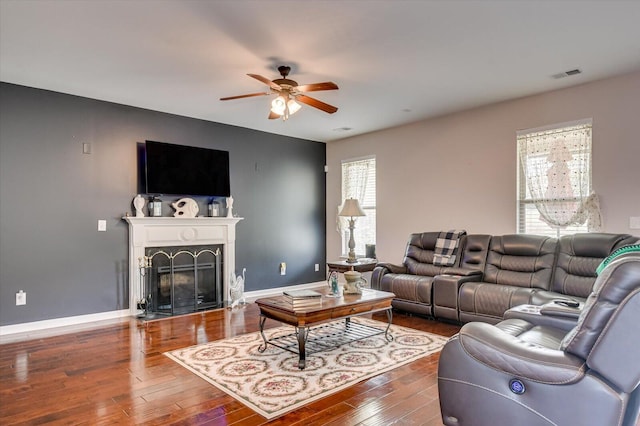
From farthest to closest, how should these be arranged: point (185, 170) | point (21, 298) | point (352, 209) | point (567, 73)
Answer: point (352, 209)
point (185, 170)
point (21, 298)
point (567, 73)

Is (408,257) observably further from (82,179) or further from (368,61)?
(82,179)

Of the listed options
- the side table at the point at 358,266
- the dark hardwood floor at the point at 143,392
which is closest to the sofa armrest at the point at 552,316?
the dark hardwood floor at the point at 143,392

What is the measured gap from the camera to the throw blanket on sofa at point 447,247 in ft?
16.4

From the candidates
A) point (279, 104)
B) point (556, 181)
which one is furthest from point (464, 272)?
point (279, 104)

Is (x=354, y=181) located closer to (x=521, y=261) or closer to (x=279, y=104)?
(x=521, y=261)

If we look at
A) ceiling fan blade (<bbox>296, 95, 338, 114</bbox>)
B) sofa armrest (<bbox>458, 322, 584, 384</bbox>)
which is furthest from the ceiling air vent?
sofa armrest (<bbox>458, 322, 584, 384</bbox>)

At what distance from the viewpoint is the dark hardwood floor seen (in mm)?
2375

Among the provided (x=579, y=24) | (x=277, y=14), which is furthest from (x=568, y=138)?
(x=277, y=14)

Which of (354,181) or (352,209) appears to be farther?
(354,181)

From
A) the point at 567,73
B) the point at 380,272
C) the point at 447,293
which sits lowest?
the point at 447,293

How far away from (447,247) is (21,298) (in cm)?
501

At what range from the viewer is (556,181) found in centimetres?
452

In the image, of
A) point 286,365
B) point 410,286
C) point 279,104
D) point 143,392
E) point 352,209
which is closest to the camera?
point 143,392

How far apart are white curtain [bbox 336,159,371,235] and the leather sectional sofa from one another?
1.83 metres
